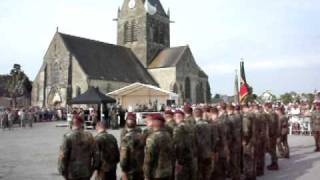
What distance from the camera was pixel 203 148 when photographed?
8.07m

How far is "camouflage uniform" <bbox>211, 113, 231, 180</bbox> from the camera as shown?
883cm

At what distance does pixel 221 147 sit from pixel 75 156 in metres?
3.65

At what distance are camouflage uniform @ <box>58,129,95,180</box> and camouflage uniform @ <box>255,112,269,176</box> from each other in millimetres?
5488

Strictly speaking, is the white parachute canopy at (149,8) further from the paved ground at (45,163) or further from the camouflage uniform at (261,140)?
the camouflage uniform at (261,140)

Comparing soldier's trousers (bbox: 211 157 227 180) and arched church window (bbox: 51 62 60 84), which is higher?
arched church window (bbox: 51 62 60 84)

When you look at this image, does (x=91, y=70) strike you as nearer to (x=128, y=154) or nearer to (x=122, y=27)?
(x=122, y=27)

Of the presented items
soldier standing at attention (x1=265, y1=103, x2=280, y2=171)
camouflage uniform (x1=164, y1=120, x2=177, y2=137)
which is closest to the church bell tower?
soldier standing at attention (x1=265, y1=103, x2=280, y2=171)

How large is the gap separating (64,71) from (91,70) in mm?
3009

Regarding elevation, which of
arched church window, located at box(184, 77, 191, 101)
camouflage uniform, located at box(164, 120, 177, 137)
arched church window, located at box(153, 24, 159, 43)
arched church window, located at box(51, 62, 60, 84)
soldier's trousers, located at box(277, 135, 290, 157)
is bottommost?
soldier's trousers, located at box(277, 135, 290, 157)

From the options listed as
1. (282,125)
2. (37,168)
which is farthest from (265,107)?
(37,168)

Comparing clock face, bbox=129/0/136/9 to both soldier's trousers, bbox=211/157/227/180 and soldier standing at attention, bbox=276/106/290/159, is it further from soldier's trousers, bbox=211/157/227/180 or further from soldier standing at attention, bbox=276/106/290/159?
soldier's trousers, bbox=211/157/227/180

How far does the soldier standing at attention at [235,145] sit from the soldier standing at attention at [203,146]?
1.29m

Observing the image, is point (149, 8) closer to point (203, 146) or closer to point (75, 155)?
point (203, 146)

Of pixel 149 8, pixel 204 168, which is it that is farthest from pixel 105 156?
pixel 149 8
